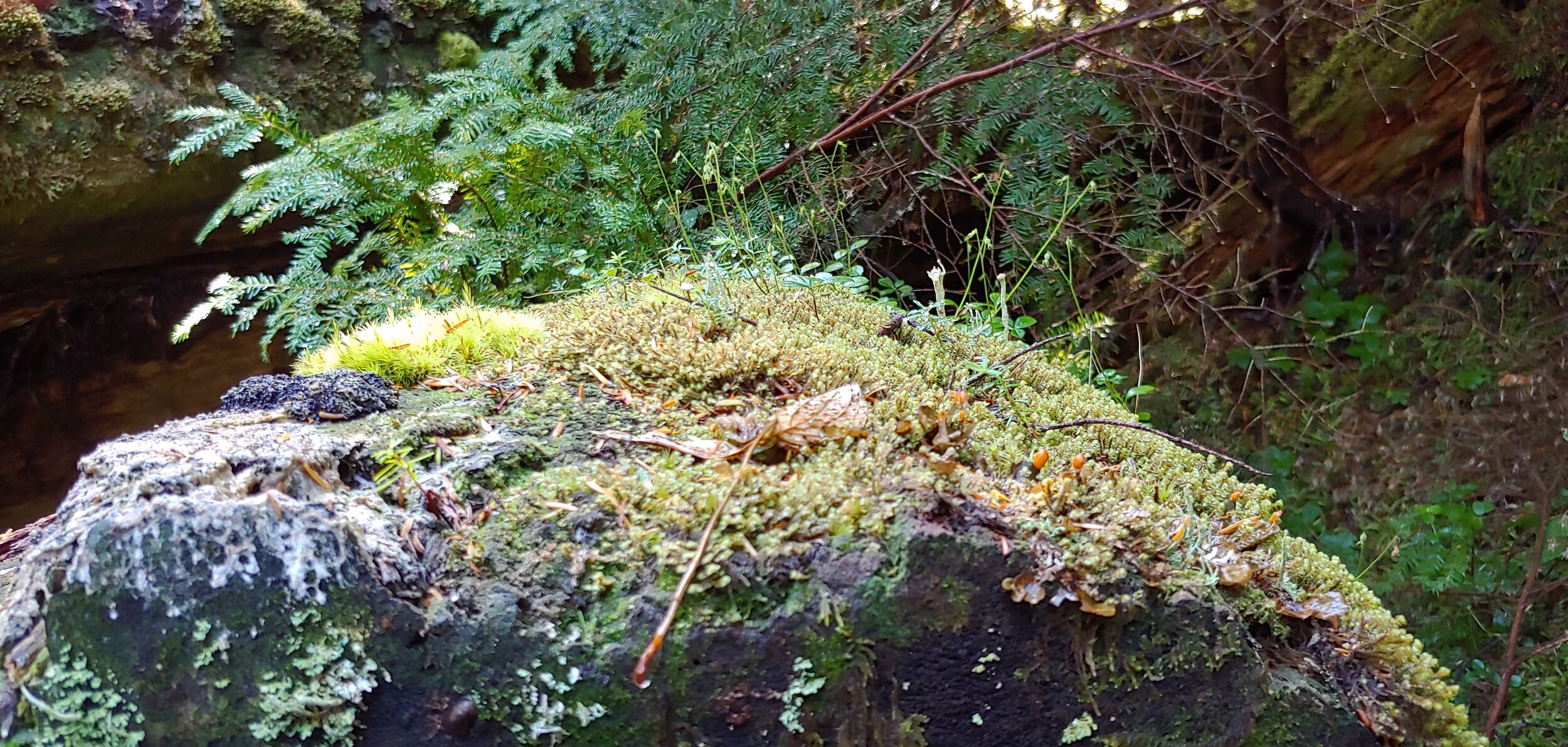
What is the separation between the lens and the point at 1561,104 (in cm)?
404

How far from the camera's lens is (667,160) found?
10.7 feet

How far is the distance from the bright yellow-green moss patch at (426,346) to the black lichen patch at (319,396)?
13 centimetres

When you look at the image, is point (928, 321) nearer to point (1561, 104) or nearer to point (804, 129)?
point (804, 129)

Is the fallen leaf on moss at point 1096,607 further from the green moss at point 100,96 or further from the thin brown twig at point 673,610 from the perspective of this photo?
the green moss at point 100,96

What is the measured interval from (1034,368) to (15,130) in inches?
156

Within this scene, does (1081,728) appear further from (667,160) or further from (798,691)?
(667,160)

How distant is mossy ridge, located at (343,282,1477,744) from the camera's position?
3.68 ft

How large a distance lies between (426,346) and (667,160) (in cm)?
166

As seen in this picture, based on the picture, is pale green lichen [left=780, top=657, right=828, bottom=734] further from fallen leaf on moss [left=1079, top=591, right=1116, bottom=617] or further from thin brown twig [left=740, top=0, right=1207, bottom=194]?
thin brown twig [left=740, top=0, right=1207, bottom=194]

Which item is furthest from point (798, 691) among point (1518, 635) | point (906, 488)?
point (1518, 635)

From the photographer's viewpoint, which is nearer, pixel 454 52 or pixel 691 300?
pixel 691 300

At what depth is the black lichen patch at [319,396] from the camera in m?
1.48

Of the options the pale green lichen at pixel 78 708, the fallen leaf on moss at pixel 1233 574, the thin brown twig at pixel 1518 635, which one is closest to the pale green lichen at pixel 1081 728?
the fallen leaf on moss at pixel 1233 574

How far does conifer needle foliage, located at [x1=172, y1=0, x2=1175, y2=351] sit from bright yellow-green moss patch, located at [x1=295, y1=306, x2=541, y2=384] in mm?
687
